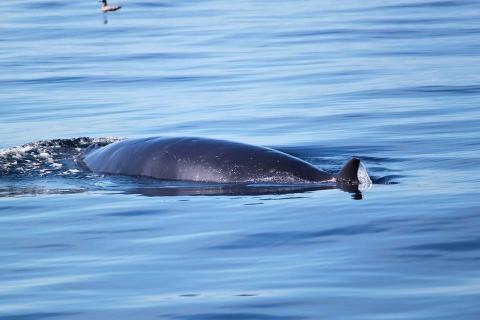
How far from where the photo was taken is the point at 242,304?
7008mm

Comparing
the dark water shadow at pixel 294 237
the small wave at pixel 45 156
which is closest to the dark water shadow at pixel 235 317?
the dark water shadow at pixel 294 237

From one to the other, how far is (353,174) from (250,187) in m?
0.89

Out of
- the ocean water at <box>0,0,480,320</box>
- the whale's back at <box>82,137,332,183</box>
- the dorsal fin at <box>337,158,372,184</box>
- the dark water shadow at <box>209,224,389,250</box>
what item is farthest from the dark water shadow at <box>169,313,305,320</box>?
the whale's back at <box>82,137,332,183</box>

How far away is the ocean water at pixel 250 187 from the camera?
23.8ft

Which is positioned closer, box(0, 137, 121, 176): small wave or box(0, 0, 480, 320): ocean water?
box(0, 0, 480, 320): ocean water

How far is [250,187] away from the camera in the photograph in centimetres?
1065

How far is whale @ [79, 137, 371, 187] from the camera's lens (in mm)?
10688

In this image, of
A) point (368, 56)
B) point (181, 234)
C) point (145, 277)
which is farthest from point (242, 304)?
point (368, 56)

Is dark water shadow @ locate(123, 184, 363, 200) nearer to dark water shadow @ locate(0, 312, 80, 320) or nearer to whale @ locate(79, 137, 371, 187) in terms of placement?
whale @ locate(79, 137, 371, 187)

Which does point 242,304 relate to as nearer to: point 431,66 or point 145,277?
point 145,277

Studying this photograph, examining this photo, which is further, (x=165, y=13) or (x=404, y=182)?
(x=165, y=13)

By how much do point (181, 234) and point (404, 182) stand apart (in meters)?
2.69

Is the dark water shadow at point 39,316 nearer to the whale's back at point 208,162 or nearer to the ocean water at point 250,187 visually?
the ocean water at point 250,187

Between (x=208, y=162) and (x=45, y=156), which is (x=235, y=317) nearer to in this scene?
(x=208, y=162)
